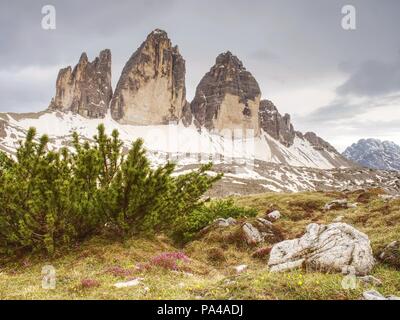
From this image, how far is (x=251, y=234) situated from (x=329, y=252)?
26.9 feet

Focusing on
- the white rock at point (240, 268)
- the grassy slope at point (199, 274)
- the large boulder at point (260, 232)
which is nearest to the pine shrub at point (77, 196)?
the grassy slope at point (199, 274)

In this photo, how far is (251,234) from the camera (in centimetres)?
2008

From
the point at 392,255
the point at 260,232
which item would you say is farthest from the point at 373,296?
the point at 260,232

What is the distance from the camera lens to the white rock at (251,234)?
19.8m

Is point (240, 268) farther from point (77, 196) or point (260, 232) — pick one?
point (77, 196)

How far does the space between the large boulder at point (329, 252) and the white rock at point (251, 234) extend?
18.6 feet

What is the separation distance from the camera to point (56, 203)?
48.7 feet

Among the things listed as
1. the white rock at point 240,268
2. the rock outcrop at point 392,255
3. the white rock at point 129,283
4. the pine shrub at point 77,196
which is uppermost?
the pine shrub at point 77,196

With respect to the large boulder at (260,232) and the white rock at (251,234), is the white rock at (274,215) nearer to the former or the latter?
the large boulder at (260,232)

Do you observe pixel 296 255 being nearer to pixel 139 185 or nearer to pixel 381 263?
pixel 381 263

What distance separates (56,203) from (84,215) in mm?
2129

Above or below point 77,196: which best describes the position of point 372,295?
below
